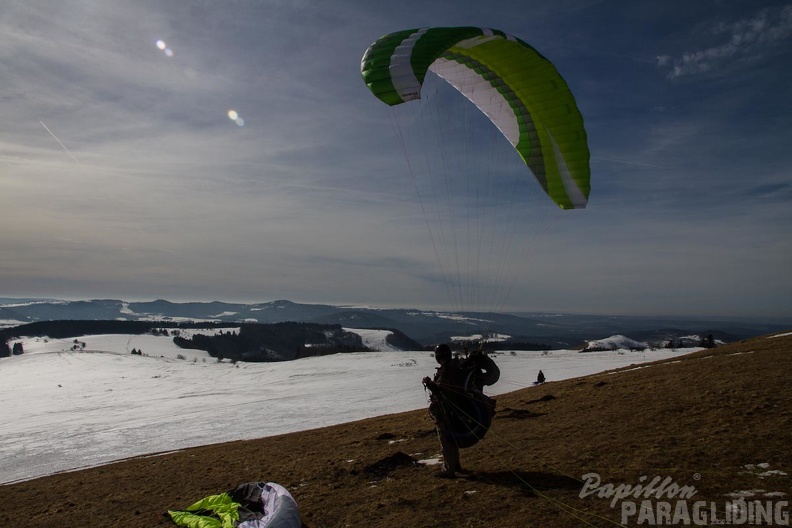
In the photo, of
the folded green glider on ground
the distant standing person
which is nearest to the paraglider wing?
the distant standing person

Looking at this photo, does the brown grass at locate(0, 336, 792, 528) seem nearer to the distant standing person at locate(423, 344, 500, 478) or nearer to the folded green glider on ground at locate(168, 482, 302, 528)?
the distant standing person at locate(423, 344, 500, 478)

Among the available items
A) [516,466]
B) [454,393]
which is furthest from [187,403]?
[516,466]

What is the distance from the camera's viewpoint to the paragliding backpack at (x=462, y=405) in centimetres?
779

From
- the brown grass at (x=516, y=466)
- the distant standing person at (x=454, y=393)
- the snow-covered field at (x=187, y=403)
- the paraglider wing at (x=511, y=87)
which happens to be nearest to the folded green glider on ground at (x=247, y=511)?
the brown grass at (x=516, y=466)

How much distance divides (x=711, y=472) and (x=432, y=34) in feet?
29.3

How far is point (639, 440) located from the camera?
8297 mm

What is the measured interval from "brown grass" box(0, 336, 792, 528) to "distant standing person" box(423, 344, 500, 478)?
0.51m

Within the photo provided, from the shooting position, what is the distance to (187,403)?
38500 mm

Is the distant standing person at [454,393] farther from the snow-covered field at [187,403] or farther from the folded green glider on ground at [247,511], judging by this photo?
the snow-covered field at [187,403]

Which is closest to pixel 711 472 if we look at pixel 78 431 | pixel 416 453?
pixel 416 453

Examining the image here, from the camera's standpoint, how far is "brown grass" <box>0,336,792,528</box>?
6273 mm

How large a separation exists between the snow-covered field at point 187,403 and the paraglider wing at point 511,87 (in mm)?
17696

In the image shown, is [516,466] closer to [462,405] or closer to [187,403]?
[462,405]

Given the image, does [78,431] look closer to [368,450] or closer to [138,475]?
[138,475]
